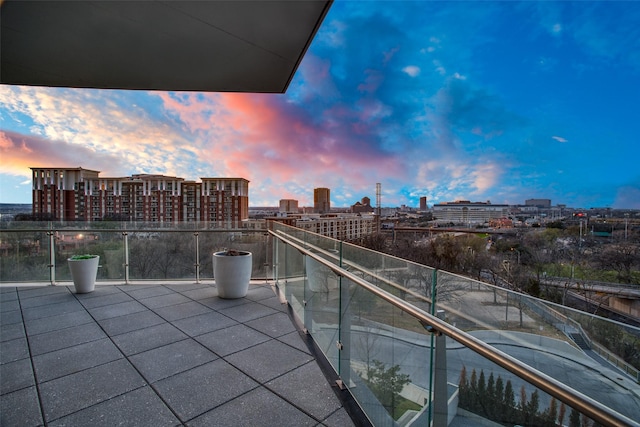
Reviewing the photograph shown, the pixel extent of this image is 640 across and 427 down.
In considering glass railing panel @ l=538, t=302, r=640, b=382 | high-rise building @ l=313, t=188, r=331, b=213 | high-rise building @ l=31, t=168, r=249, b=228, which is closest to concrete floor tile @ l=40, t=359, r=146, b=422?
glass railing panel @ l=538, t=302, r=640, b=382

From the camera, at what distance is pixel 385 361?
1864 mm

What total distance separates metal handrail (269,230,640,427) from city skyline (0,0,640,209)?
1101 centimetres

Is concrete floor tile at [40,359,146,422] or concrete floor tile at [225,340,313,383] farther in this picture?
concrete floor tile at [225,340,313,383]

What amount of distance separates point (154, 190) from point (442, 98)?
37900 mm

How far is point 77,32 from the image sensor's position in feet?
9.41

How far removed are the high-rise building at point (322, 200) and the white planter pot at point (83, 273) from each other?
2059cm

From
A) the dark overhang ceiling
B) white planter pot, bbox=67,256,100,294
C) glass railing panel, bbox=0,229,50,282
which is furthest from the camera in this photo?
glass railing panel, bbox=0,229,50,282

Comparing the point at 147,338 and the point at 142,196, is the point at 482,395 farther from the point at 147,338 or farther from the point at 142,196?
the point at 142,196

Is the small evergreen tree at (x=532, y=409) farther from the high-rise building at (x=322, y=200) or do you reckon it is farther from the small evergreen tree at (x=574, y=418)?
the high-rise building at (x=322, y=200)

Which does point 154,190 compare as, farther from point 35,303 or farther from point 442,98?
point 442,98

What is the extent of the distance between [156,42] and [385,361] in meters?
3.60

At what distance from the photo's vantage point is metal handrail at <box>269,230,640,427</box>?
0.67m

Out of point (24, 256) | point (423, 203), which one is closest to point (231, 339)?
point (24, 256)

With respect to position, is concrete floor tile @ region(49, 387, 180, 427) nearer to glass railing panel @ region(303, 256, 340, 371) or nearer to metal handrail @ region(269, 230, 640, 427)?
→ glass railing panel @ region(303, 256, 340, 371)
